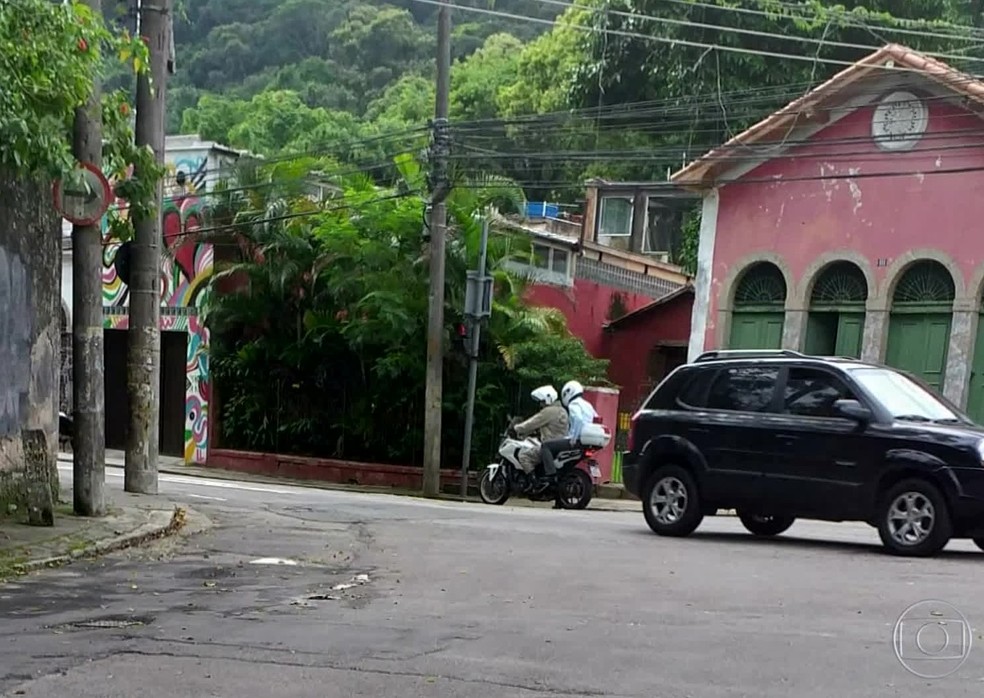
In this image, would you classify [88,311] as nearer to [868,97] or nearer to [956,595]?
[956,595]

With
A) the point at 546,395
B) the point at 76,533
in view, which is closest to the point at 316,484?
the point at 546,395

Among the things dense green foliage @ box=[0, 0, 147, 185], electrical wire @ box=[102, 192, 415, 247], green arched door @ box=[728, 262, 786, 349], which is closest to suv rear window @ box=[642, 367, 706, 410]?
dense green foliage @ box=[0, 0, 147, 185]

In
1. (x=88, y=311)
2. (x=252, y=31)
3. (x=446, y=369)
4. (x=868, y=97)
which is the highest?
(x=252, y=31)

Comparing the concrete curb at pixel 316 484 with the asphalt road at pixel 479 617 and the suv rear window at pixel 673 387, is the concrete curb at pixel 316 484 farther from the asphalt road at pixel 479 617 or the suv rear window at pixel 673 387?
the asphalt road at pixel 479 617

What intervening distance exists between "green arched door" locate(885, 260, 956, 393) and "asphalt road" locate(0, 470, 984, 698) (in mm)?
10341

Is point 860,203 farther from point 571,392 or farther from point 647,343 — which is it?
point 647,343

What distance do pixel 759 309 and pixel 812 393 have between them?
12.8m

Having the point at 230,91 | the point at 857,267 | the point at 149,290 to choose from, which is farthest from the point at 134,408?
the point at 230,91

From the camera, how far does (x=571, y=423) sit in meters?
19.4

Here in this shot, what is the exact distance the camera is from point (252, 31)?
174 feet

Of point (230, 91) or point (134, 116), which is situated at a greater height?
point (230, 91)

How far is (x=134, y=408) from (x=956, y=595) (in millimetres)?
9293

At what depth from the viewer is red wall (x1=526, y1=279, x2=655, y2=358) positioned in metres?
31.3

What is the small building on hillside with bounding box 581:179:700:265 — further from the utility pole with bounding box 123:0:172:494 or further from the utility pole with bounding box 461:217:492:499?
the utility pole with bounding box 123:0:172:494
